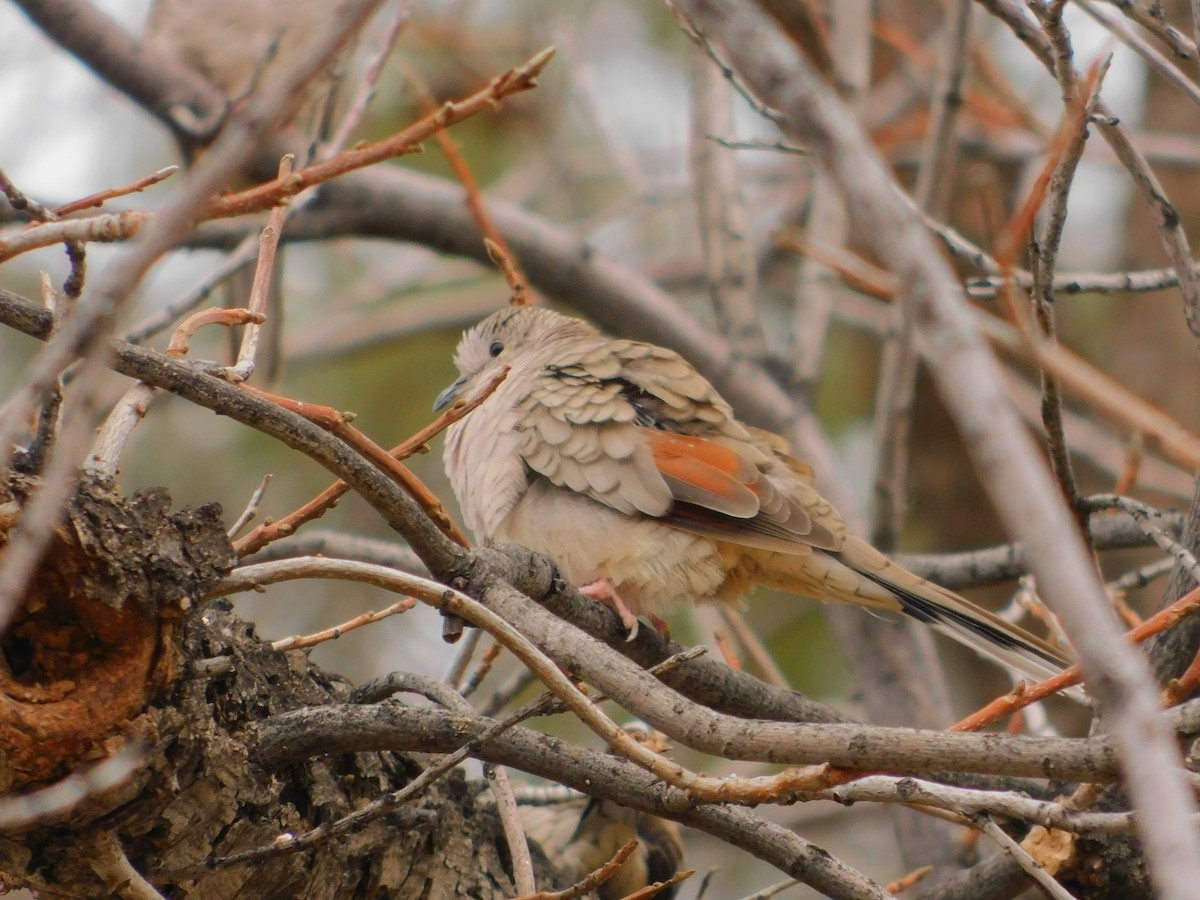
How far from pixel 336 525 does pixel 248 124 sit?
24.2 feet

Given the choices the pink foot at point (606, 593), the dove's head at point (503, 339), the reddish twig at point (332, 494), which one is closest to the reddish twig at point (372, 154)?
the reddish twig at point (332, 494)

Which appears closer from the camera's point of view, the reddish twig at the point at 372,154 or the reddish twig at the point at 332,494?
the reddish twig at the point at 372,154

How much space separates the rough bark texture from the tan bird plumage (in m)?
1.49

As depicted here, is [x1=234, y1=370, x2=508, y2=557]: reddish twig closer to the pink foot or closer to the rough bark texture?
the rough bark texture

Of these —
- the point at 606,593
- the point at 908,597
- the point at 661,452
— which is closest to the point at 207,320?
the point at 606,593

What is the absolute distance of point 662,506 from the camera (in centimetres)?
Result: 385

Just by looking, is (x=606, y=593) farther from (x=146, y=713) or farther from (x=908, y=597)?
(x=146, y=713)

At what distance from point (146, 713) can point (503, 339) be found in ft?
11.1

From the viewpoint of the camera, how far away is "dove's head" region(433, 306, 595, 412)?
16.8 ft

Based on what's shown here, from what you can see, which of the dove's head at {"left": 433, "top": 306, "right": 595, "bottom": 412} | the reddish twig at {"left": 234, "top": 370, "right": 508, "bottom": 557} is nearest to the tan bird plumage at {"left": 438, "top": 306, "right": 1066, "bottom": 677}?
the dove's head at {"left": 433, "top": 306, "right": 595, "bottom": 412}

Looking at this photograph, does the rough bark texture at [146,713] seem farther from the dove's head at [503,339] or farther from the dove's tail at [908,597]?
the dove's head at [503,339]

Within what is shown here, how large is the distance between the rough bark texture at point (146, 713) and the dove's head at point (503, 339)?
2691 millimetres

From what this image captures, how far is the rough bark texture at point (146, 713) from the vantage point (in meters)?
1.95

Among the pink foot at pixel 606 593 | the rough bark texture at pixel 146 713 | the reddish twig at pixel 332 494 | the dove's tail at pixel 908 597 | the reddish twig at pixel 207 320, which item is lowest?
the rough bark texture at pixel 146 713
